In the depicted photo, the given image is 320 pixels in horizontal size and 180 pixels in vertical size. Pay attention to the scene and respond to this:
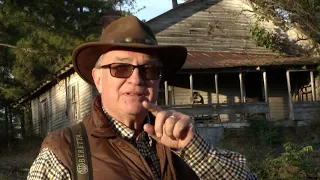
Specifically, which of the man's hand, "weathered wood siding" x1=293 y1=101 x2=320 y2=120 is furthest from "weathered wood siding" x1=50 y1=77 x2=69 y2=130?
the man's hand

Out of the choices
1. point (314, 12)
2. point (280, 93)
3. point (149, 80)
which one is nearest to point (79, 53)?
point (149, 80)

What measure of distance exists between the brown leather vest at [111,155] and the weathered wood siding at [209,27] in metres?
21.7

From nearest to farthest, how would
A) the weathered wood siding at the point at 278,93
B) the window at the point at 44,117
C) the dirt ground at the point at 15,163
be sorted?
the dirt ground at the point at 15,163 → the weathered wood siding at the point at 278,93 → the window at the point at 44,117

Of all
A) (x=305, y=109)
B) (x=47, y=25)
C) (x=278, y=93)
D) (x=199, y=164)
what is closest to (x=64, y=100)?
(x=278, y=93)

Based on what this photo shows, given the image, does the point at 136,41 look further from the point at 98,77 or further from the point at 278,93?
the point at 278,93

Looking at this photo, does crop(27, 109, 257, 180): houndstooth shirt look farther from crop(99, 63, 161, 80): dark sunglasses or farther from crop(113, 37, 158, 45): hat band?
crop(113, 37, 158, 45): hat band

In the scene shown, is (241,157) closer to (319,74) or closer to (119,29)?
(119,29)

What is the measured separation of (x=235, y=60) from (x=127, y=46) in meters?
20.5

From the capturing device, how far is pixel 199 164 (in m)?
2.17

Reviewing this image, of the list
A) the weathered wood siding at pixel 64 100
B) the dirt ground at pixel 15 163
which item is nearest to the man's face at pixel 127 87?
the dirt ground at pixel 15 163

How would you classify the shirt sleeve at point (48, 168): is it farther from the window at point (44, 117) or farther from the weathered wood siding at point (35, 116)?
the weathered wood siding at point (35, 116)

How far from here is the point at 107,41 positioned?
248 cm

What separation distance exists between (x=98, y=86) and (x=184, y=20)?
73.8ft

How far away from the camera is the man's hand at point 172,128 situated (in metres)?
1.96
